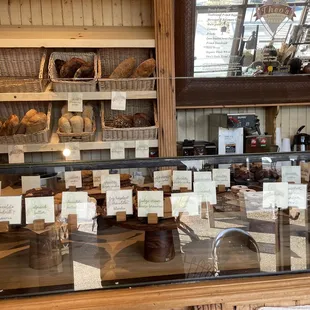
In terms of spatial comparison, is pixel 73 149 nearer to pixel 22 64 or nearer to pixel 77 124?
pixel 77 124

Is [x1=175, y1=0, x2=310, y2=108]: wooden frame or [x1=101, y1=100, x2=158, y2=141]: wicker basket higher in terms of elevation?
[x1=175, y1=0, x2=310, y2=108]: wooden frame

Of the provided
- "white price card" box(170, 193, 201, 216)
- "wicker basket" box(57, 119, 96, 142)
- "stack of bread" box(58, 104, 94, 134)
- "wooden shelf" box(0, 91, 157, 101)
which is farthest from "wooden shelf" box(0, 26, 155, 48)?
"white price card" box(170, 193, 201, 216)

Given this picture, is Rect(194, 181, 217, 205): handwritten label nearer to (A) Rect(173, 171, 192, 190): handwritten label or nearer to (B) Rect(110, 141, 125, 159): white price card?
(A) Rect(173, 171, 192, 190): handwritten label

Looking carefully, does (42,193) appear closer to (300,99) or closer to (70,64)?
(70,64)

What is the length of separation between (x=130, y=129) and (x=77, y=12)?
96 centimetres

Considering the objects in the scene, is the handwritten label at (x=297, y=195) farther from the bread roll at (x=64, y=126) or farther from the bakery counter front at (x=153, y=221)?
the bread roll at (x=64, y=126)

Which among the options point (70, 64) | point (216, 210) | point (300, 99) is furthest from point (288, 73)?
point (216, 210)

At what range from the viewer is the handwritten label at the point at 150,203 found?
1.08 m

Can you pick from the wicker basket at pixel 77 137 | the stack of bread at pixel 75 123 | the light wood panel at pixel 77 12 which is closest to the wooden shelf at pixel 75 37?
the light wood panel at pixel 77 12

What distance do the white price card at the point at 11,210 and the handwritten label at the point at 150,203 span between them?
13.6 inches

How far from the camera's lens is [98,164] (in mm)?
1027

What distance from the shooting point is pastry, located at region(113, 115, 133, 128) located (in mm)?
2191

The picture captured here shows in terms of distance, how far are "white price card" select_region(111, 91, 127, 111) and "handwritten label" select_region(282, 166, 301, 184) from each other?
1292 millimetres

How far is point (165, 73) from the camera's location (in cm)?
230
